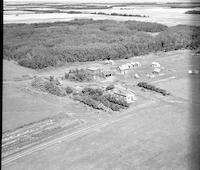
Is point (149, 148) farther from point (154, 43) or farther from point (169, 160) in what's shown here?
point (154, 43)

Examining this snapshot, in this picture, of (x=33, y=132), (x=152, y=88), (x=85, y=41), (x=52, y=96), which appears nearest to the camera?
(x=33, y=132)

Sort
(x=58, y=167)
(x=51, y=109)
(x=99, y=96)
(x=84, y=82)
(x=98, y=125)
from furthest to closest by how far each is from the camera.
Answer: (x=84, y=82) → (x=99, y=96) → (x=51, y=109) → (x=98, y=125) → (x=58, y=167)

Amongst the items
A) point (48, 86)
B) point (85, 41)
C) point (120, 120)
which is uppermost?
point (85, 41)

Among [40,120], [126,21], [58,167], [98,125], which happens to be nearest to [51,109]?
[40,120]

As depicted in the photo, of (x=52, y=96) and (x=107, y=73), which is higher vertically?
(x=107, y=73)

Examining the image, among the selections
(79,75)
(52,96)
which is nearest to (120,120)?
(52,96)

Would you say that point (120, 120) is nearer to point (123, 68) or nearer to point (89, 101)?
point (89, 101)

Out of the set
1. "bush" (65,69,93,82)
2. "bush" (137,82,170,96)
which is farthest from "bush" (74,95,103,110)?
"bush" (137,82,170,96)

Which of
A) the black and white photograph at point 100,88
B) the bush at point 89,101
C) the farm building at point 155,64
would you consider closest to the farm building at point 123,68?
the black and white photograph at point 100,88
